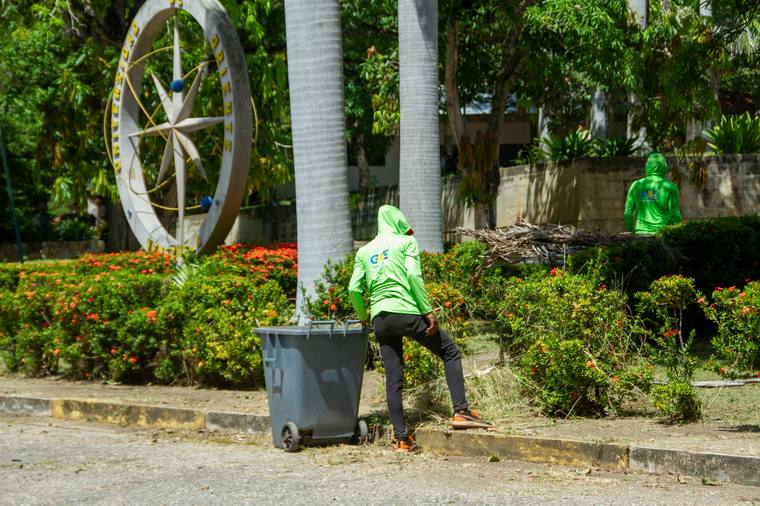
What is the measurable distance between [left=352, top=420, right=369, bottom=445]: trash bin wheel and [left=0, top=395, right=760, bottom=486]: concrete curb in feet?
0.30

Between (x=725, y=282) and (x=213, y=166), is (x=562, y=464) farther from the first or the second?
(x=213, y=166)

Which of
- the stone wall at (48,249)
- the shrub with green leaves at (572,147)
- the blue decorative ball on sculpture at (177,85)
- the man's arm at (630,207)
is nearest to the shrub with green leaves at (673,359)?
the man's arm at (630,207)

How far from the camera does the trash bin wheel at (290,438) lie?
835 centimetres

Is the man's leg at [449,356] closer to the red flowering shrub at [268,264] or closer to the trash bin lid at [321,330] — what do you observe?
the trash bin lid at [321,330]

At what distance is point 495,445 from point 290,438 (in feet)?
5.10

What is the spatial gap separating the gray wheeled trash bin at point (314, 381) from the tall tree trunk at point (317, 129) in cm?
284

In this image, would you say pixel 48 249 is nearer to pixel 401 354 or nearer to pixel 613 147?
pixel 613 147

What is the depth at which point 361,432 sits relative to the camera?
28.4ft

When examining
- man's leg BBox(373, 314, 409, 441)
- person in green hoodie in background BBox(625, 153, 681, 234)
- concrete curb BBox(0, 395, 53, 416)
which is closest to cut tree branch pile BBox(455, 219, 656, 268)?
person in green hoodie in background BBox(625, 153, 681, 234)

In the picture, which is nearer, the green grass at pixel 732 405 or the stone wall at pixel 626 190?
the green grass at pixel 732 405

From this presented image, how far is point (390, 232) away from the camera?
8.47m

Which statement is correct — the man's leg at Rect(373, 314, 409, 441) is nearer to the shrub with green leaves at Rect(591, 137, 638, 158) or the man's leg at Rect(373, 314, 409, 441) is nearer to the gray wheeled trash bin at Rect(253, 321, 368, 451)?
the gray wheeled trash bin at Rect(253, 321, 368, 451)

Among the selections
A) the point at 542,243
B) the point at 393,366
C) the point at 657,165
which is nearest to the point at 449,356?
the point at 393,366

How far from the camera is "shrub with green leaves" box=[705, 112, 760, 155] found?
831 inches
